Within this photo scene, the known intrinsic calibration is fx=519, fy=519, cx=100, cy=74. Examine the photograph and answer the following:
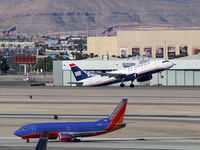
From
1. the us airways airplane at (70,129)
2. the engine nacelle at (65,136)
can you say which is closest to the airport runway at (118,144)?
the engine nacelle at (65,136)

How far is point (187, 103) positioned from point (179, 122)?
22.5 metres

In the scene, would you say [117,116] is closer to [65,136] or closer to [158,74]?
[65,136]

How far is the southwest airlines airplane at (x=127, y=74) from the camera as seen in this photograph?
10579 cm

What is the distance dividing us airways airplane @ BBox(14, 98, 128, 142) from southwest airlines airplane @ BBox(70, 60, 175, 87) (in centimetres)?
5817

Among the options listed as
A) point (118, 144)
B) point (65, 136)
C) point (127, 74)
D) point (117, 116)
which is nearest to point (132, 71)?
point (127, 74)

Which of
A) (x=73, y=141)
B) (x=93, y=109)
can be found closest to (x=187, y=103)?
(x=93, y=109)

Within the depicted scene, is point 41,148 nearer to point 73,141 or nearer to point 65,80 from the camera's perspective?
point 73,141

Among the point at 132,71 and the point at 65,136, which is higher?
the point at 132,71

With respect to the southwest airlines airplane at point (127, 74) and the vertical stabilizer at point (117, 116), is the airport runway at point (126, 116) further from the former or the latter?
the southwest airlines airplane at point (127, 74)

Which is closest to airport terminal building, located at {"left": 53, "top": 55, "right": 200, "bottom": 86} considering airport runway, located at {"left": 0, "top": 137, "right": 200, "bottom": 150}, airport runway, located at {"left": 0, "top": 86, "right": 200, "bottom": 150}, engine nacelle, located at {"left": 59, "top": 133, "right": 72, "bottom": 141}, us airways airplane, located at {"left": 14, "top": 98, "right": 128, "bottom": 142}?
airport runway, located at {"left": 0, "top": 86, "right": 200, "bottom": 150}

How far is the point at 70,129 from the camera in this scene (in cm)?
4706

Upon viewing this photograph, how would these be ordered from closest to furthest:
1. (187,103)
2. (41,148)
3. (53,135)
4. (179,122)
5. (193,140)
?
(41,148) → (53,135) → (193,140) → (179,122) → (187,103)

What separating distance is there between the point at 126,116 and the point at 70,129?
69.4 feet

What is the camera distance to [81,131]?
47.1m
